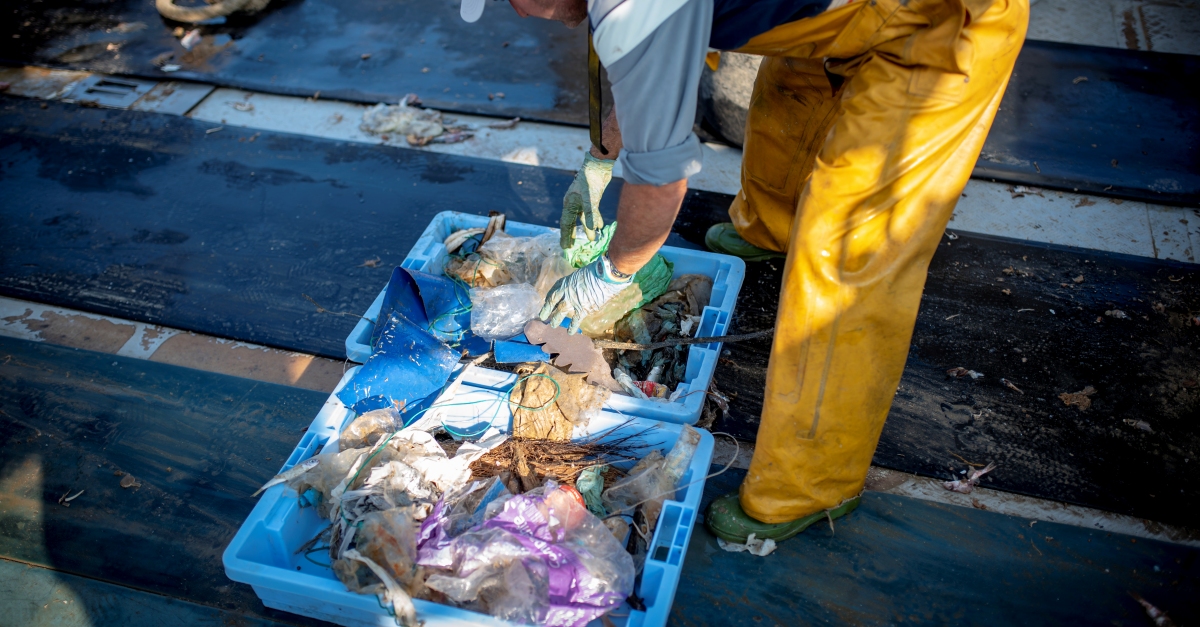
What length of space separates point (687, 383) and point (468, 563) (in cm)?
76

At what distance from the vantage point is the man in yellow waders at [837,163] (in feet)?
4.50

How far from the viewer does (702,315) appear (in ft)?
7.11

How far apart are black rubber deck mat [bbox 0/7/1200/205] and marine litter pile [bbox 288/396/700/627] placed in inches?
76.9

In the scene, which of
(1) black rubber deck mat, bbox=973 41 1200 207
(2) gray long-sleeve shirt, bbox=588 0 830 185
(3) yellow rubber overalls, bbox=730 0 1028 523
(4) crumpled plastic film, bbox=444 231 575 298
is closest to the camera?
(2) gray long-sleeve shirt, bbox=588 0 830 185

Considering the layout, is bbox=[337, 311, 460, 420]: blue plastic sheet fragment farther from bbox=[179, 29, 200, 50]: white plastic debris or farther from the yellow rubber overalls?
bbox=[179, 29, 200, 50]: white plastic debris

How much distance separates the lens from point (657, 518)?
1750 mm

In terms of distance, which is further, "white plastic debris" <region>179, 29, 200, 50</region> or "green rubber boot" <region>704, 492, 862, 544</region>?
"white plastic debris" <region>179, 29, 200, 50</region>

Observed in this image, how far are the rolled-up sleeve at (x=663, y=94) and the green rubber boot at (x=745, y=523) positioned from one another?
2.86 feet

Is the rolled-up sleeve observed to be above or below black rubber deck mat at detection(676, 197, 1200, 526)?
above

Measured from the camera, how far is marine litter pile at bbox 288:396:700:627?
5.13 feet

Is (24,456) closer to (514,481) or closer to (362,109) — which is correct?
(514,481)

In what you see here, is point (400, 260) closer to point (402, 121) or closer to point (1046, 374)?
point (402, 121)

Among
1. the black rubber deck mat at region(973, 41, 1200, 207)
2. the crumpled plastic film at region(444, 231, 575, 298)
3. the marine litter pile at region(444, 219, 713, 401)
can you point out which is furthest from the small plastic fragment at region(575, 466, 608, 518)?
the black rubber deck mat at region(973, 41, 1200, 207)

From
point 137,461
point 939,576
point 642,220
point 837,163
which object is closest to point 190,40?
point 137,461
